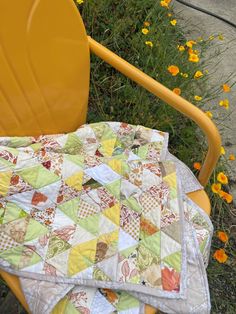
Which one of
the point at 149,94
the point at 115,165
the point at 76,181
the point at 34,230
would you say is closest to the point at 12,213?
the point at 34,230

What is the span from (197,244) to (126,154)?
315 millimetres

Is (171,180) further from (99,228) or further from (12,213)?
(12,213)

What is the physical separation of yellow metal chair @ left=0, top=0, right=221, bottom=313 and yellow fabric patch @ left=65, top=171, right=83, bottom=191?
198 mm

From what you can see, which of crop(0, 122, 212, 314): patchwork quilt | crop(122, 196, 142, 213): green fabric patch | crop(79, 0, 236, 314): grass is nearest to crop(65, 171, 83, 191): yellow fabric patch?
crop(0, 122, 212, 314): patchwork quilt

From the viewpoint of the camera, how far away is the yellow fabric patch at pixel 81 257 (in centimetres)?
95

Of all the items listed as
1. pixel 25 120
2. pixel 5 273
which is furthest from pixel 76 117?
pixel 5 273

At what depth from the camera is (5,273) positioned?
3.16ft

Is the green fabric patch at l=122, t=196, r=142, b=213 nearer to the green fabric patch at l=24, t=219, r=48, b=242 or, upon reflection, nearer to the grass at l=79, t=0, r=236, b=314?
the green fabric patch at l=24, t=219, r=48, b=242

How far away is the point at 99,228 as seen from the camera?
1.02 meters

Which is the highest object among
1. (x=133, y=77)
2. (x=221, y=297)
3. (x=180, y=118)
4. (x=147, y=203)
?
(x=133, y=77)

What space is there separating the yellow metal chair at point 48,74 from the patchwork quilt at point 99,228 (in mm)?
53

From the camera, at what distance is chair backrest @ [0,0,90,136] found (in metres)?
0.98

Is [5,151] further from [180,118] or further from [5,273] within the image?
[180,118]

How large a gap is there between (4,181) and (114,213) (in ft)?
0.93
